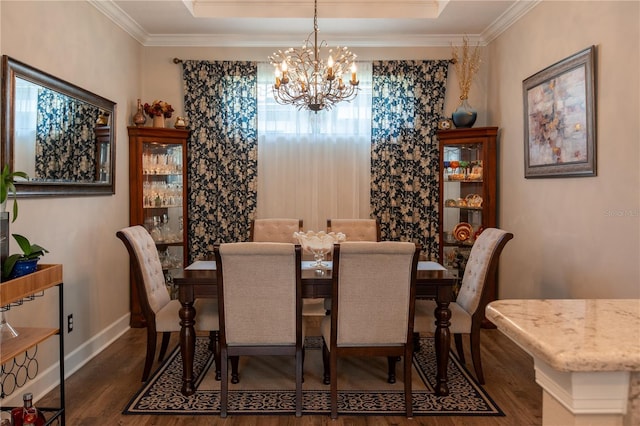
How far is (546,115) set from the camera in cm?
364

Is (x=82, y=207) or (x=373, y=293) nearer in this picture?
(x=373, y=293)

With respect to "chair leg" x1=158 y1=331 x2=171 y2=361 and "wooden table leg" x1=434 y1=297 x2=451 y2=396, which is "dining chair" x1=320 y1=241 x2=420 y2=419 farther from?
"chair leg" x1=158 y1=331 x2=171 y2=361

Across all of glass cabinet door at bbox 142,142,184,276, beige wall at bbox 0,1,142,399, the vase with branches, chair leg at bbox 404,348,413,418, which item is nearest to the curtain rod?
the vase with branches

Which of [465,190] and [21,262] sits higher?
[465,190]

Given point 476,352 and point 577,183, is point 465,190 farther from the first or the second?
point 476,352

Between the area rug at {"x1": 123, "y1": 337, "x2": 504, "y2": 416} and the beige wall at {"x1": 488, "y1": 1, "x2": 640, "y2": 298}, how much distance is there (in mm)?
1075

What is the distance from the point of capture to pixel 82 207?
356 cm

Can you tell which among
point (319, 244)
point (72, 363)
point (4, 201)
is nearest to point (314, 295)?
point (319, 244)

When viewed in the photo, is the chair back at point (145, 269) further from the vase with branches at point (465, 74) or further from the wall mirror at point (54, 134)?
the vase with branches at point (465, 74)

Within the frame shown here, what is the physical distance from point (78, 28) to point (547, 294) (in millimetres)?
4171

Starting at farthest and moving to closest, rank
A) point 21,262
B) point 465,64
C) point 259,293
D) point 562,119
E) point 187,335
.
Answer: point 465,64 → point 562,119 → point 187,335 → point 259,293 → point 21,262

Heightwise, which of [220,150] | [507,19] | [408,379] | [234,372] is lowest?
[234,372]

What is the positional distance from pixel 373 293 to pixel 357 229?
1.71m

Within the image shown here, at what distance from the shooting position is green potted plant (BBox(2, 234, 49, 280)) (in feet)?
6.98
